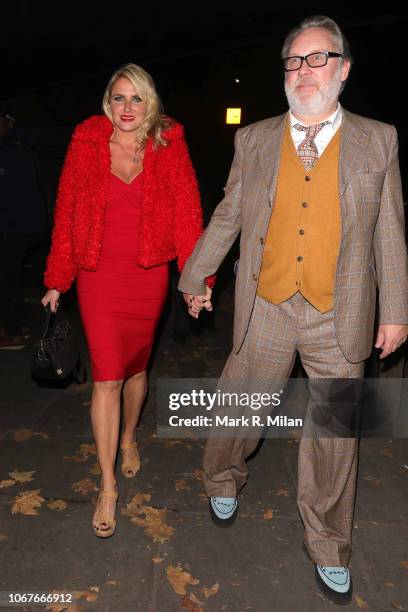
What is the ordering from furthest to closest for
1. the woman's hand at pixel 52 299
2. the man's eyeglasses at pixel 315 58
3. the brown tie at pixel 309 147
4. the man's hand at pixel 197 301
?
the woman's hand at pixel 52 299 → the man's hand at pixel 197 301 → the brown tie at pixel 309 147 → the man's eyeglasses at pixel 315 58

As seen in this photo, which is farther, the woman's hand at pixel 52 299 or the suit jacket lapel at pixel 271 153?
the woman's hand at pixel 52 299

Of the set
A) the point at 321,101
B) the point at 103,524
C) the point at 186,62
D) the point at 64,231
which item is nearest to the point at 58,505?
the point at 103,524

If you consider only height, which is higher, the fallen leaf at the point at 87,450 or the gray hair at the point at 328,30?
the gray hair at the point at 328,30

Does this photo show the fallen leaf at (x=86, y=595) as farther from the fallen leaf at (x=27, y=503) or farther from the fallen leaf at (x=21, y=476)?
the fallen leaf at (x=21, y=476)

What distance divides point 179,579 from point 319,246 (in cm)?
180

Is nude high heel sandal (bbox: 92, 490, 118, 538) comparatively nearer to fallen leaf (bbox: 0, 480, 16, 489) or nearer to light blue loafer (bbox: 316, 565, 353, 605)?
fallen leaf (bbox: 0, 480, 16, 489)

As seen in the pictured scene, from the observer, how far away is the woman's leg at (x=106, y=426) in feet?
10.7

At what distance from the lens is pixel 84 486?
3650 millimetres

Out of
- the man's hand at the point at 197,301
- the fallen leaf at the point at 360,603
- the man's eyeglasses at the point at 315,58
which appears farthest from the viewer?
the man's hand at the point at 197,301

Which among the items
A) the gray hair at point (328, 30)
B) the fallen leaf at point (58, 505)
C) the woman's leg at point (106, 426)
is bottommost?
the fallen leaf at point (58, 505)

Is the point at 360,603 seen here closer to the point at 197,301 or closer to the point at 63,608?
the point at 63,608

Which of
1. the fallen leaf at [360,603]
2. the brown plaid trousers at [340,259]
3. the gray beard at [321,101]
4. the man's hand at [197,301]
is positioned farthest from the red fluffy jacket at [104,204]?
the fallen leaf at [360,603]

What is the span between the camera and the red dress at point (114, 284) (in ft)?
10.6

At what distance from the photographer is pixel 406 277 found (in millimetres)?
2645
